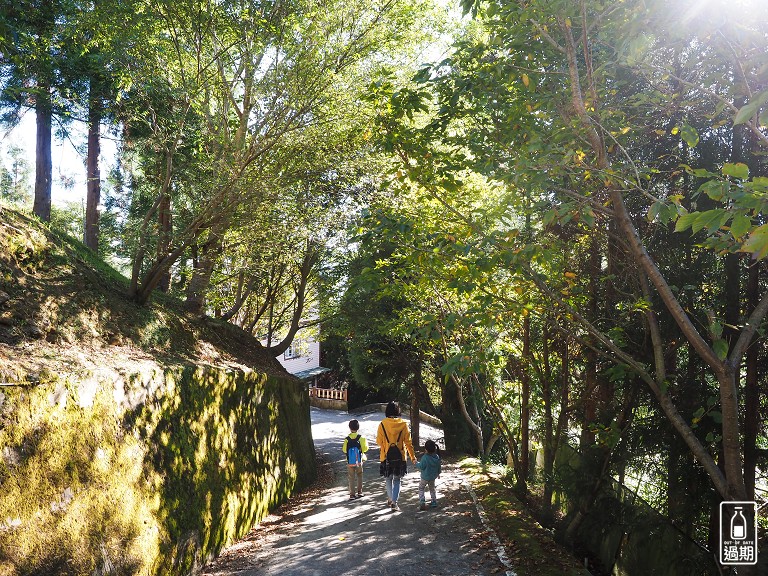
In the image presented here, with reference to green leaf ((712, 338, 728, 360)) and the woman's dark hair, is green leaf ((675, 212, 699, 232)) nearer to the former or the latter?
green leaf ((712, 338, 728, 360))

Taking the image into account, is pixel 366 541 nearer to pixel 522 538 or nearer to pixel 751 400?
pixel 522 538

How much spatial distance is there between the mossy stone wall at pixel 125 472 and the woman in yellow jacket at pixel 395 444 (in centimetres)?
231

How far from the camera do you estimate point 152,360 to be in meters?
8.05

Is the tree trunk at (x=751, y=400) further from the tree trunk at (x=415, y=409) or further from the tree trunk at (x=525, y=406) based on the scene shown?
the tree trunk at (x=415, y=409)

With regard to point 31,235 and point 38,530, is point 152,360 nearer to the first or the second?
point 31,235

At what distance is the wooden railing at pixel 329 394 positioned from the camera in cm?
4494

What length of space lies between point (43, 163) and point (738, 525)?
16.0 m

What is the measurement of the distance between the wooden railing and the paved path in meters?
31.5

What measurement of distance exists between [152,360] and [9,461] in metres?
3.58

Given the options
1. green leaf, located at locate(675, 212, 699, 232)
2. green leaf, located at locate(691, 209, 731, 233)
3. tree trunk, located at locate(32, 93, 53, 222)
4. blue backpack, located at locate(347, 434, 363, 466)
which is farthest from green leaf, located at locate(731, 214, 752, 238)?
tree trunk, located at locate(32, 93, 53, 222)

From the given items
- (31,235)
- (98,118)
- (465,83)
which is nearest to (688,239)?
(465,83)

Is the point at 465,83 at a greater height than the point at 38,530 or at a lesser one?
greater

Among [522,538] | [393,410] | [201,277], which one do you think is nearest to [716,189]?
[522,538]

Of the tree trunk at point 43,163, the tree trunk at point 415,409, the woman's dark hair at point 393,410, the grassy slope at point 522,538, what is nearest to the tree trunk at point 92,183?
the tree trunk at point 43,163
